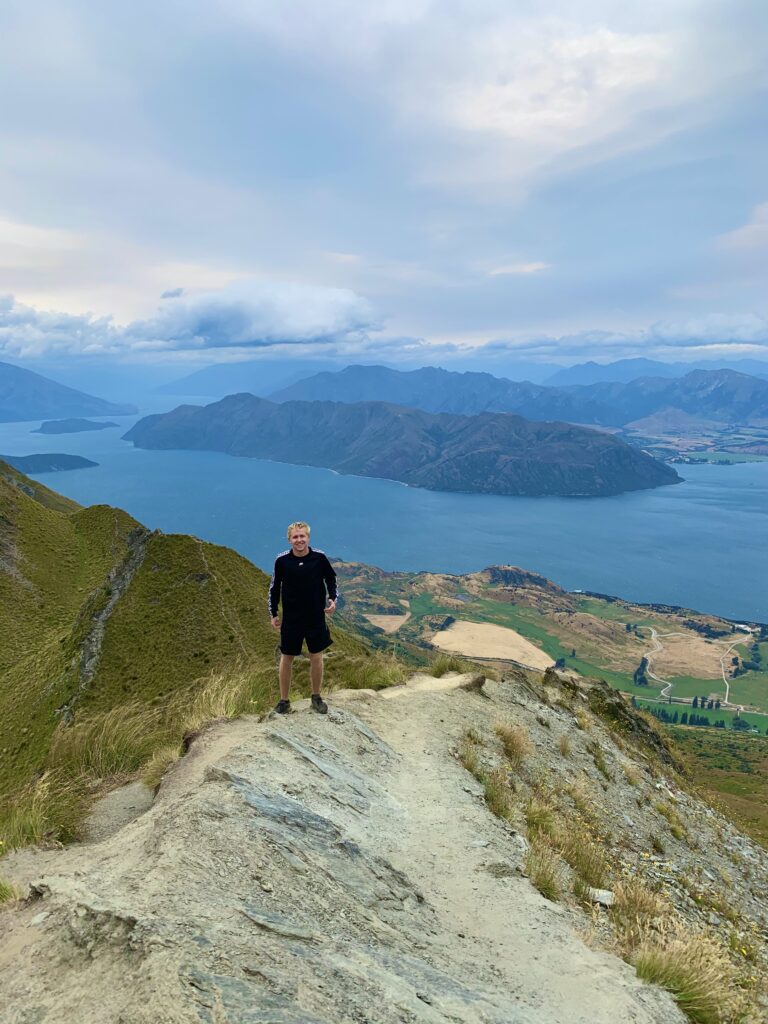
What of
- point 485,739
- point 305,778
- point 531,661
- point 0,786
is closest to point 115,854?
point 305,778

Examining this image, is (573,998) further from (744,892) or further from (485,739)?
(744,892)

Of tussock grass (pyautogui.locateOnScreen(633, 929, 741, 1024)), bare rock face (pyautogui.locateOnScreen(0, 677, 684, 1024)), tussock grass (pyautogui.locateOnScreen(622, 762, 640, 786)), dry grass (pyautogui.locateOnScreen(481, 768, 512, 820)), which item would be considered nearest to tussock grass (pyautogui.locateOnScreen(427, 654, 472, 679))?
tussock grass (pyautogui.locateOnScreen(622, 762, 640, 786))

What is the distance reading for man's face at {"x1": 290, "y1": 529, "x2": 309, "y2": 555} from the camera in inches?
452

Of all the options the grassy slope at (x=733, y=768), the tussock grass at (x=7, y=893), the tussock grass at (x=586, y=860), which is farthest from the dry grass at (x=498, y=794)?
the grassy slope at (x=733, y=768)

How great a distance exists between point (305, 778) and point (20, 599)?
57.5 meters

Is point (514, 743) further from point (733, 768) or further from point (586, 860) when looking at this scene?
point (733, 768)

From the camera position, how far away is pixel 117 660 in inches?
1340

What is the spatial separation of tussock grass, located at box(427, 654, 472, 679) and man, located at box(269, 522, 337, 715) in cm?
848

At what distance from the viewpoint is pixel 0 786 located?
75.3ft

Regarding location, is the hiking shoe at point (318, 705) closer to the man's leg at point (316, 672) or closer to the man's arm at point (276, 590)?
the man's leg at point (316, 672)

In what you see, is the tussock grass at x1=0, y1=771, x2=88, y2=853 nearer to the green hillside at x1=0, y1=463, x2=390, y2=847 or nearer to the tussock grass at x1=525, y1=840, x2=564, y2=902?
the green hillside at x1=0, y1=463, x2=390, y2=847

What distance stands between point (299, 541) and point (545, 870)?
7475mm

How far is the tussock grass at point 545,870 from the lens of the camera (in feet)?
27.0

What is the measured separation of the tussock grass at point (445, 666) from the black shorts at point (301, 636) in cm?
847
